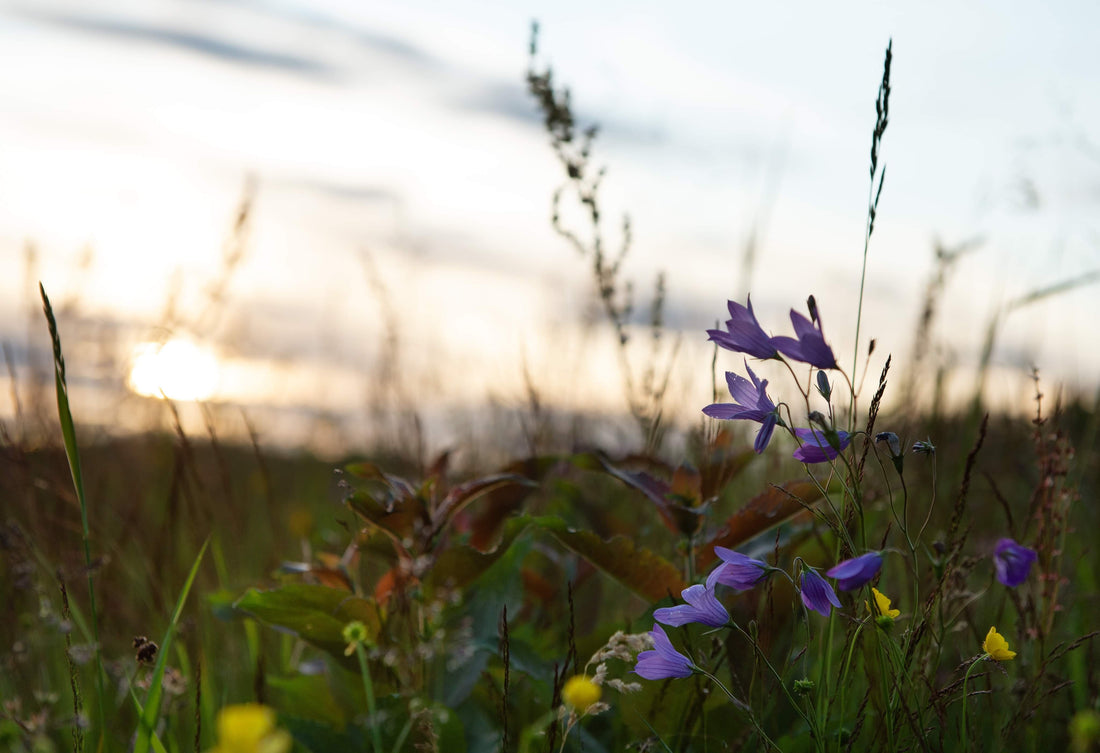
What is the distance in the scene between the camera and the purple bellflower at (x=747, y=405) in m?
1.04

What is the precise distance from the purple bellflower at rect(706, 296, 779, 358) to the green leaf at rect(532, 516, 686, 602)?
49cm

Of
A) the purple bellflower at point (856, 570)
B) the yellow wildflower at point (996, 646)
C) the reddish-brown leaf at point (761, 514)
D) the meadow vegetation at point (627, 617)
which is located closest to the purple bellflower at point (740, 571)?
the meadow vegetation at point (627, 617)

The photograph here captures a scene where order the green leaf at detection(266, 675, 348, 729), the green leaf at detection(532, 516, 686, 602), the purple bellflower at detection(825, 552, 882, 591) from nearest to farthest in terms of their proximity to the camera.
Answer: the purple bellflower at detection(825, 552, 882, 591) < the green leaf at detection(532, 516, 686, 602) < the green leaf at detection(266, 675, 348, 729)

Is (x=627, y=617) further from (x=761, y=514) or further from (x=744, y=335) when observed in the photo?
(x=744, y=335)

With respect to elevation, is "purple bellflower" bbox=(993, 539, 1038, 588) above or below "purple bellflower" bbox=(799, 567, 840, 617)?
above

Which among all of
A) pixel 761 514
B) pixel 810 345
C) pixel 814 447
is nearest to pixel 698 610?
pixel 814 447

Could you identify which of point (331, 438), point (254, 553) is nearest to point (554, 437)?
point (254, 553)

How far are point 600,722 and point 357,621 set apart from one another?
18.8 inches

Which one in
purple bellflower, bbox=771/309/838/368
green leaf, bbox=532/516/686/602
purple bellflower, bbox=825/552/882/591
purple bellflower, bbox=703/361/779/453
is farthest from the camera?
green leaf, bbox=532/516/686/602

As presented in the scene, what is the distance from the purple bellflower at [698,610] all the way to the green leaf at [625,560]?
34 cm

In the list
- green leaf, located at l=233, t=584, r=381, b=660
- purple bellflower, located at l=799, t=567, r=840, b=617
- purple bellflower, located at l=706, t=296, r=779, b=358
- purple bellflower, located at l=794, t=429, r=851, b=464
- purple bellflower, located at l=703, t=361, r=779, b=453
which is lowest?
green leaf, located at l=233, t=584, r=381, b=660

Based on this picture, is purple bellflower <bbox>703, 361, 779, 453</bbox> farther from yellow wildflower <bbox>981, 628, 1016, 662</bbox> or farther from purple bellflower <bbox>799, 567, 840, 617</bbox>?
yellow wildflower <bbox>981, 628, 1016, 662</bbox>

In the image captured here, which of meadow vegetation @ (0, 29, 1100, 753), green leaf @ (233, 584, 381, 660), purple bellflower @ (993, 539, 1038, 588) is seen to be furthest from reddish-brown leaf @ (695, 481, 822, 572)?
green leaf @ (233, 584, 381, 660)

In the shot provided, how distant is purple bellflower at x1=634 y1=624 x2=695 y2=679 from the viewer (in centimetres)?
105
